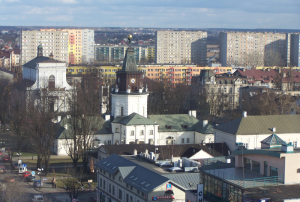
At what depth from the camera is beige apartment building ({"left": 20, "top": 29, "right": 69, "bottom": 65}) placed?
625 ft

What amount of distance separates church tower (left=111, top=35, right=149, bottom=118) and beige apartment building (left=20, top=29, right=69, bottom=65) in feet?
412

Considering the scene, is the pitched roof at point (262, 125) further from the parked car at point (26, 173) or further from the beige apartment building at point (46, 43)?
the beige apartment building at point (46, 43)

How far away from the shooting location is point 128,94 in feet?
223

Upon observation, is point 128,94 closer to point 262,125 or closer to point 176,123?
point 176,123

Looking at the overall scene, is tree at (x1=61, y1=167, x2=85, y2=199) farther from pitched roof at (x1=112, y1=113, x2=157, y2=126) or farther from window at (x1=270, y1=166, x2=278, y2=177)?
window at (x1=270, y1=166, x2=278, y2=177)

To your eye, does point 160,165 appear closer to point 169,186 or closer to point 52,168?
point 169,186

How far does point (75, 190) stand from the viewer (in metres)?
50.1

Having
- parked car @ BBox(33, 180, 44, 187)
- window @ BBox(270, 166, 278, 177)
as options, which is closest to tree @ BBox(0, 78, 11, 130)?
parked car @ BBox(33, 180, 44, 187)

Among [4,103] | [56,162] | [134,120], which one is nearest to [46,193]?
[56,162]

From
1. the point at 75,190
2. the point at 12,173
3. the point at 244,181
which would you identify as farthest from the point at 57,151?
the point at 244,181

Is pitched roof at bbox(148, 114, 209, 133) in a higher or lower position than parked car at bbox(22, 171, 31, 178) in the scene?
higher

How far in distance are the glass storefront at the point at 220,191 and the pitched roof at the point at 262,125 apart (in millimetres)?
25287

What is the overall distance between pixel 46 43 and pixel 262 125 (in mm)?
144683

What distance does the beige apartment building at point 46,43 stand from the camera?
190375mm
